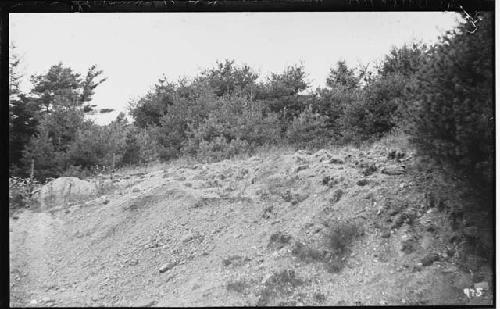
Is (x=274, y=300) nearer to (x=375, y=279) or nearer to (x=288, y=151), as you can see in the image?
(x=375, y=279)

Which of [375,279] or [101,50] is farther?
[101,50]

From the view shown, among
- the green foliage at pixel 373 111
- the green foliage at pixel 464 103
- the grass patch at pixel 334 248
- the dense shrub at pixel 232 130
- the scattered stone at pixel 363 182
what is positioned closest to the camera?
the green foliage at pixel 464 103

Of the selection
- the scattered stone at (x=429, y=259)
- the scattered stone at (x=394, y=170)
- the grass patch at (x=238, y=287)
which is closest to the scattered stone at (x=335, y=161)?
the scattered stone at (x=394, y=170)

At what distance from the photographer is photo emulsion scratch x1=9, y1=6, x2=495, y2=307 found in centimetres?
477

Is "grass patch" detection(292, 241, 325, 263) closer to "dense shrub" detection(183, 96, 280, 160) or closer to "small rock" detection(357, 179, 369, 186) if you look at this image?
"small rock" detection(357, 179, 369, 186)

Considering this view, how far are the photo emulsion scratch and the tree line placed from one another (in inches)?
1.0

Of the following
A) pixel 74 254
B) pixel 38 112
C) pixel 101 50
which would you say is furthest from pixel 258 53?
pixel 74 254

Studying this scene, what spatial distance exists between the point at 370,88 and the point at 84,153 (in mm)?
4725

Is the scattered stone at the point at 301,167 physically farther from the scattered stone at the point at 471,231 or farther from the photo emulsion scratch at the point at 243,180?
the scattered stone at the point at 471,231

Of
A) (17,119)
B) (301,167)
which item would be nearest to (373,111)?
(301,167)

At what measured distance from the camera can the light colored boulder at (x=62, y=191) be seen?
593 centimetres

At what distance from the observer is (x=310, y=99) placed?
9.16 meters

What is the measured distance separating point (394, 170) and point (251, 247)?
2.14 metres

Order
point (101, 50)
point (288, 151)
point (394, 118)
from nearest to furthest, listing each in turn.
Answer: point (101, 50), point (394, 118), point (288, 151)
